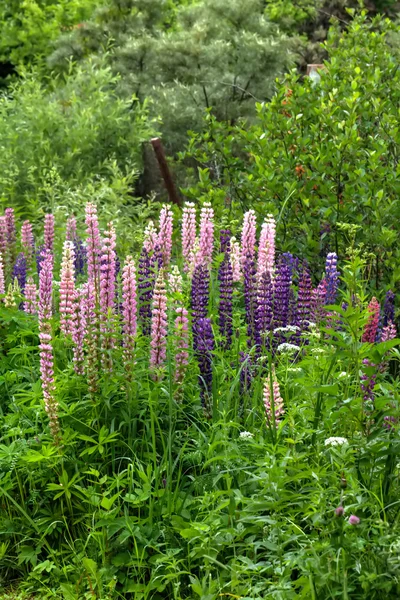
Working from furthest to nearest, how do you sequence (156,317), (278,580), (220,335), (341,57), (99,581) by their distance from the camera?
(341,57) → (220,335) → (156,317) → (99,581) → (278,580)

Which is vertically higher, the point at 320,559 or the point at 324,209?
the point at 324,209

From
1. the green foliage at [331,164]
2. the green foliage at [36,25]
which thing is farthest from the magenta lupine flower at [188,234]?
the green foliage at [36,25]

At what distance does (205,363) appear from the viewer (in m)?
4.62

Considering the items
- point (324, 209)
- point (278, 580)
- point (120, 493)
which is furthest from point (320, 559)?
point (324, 209)

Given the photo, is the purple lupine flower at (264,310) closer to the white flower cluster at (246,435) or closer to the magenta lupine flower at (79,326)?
the white flower cluster at (246,435)

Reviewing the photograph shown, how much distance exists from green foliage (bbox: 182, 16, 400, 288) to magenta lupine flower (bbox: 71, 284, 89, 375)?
176 centimetres

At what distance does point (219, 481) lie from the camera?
4.26 m

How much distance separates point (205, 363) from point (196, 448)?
43 cm

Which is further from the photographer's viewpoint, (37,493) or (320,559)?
(37,493)

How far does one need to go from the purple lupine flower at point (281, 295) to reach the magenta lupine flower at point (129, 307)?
3.02ft

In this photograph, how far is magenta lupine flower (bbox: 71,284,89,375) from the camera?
187 inches

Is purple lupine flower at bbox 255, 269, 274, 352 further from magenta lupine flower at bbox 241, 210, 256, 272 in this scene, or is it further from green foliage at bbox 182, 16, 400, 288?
green foliage at bbox 182, 16, 400, 288

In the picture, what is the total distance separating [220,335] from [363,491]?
180 cm

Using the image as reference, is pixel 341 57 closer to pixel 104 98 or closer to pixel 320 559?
pixel 104 98
